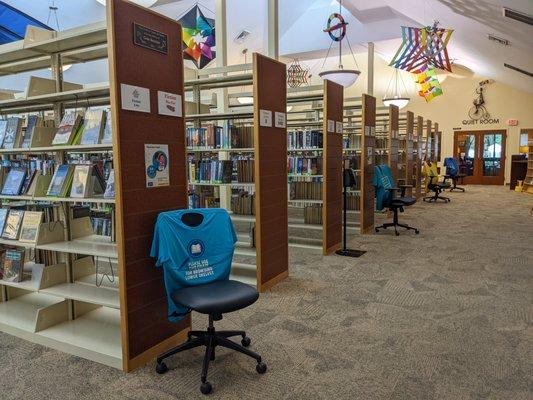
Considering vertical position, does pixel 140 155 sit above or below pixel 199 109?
below

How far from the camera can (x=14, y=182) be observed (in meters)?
3.30

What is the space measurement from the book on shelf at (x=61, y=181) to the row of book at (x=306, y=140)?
137 inches

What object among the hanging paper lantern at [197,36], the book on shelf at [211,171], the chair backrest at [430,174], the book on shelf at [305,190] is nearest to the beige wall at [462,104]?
the chair backrest at [430,174]

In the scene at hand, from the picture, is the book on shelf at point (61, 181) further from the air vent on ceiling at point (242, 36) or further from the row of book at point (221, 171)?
the air vent on ceiling at point (242, 36)

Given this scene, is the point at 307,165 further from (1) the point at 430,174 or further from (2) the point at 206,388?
(1) the point at 430,174

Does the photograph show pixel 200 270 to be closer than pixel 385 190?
Yes

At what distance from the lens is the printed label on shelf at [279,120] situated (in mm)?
Answer: 4203

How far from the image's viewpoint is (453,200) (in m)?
11.3

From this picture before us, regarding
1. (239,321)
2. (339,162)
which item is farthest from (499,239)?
(239,321)

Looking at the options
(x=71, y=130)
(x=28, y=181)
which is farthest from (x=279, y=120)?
(x=28, y=181)

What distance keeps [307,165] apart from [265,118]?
206 centimetres

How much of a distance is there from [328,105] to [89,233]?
129 inches

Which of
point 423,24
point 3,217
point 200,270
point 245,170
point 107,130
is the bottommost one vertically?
point 200,270

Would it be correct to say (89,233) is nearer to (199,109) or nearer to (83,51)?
(83,51)
